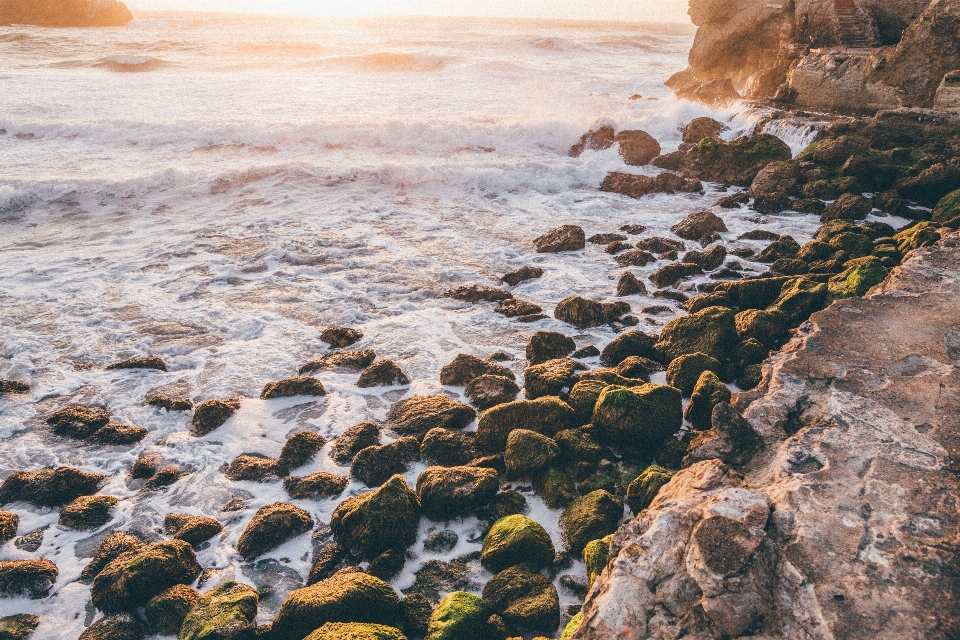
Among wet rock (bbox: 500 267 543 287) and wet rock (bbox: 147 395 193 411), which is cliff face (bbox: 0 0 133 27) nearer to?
wet rock (bbox: 500 267 543 287)

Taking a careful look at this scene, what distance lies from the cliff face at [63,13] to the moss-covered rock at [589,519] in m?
59.9

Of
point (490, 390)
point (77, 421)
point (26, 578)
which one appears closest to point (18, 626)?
point (26, 578)

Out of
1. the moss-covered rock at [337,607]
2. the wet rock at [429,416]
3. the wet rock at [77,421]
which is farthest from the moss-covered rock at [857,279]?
the wet rock at [77,421]

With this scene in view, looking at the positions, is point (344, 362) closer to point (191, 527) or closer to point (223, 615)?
point (191, 527)

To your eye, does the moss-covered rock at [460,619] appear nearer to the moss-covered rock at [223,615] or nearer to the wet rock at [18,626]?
the moss-covered rock at [223,615]

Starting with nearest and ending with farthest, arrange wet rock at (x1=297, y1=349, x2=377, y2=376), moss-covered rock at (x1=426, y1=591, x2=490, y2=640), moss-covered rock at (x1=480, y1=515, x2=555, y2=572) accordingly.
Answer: moss-covered rock at (x1=426, y1=591, x2=490, y2=640)
moss-covered rock at (x1=480, y1=515, x2=555, y2=572)
wet rock at (x1=297, y1=349, x2=377, y2=376)

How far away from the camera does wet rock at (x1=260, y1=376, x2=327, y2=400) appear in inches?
222

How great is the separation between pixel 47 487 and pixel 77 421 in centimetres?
97

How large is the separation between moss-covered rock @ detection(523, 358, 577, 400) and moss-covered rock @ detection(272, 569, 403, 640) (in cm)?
246

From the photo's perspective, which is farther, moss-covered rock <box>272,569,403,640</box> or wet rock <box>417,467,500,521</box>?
wet rock <box>417,467,500,521</box>

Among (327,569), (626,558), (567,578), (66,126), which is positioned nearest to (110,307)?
(327,569)

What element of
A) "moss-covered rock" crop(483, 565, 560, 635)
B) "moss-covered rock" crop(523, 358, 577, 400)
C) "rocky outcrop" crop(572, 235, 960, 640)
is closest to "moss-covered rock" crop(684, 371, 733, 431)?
"rocky outcrop" crop(572, 235, 960, 640)

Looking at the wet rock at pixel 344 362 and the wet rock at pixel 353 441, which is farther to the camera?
the wet rock at pixel 344 362

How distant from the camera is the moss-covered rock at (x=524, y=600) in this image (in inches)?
123
